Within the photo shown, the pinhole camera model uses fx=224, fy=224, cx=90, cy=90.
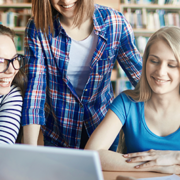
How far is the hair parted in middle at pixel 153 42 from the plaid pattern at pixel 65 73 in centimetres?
15

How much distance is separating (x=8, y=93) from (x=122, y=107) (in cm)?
64

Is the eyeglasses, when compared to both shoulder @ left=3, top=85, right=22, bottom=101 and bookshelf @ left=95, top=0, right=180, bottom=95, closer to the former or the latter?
shoulder @ left=3, top=85, right=22, bottom=101

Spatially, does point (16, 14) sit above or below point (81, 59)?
above

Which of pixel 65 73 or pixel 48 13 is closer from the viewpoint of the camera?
pixel 48 13

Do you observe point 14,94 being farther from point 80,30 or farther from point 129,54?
point 129,54

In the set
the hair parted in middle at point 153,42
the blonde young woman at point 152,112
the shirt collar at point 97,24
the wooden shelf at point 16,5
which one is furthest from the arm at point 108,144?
the wooden shelf at point 16,5

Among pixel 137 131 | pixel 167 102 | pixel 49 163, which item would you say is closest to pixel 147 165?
pixel 137 131

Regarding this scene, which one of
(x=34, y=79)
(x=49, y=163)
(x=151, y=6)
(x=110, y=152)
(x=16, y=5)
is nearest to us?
(x=49, y=163)

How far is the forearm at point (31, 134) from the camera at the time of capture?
1175 millimetres

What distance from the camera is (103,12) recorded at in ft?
4.45

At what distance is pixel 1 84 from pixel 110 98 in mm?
720

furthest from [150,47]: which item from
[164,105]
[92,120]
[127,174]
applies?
[127,174]

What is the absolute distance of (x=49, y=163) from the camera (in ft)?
1.67

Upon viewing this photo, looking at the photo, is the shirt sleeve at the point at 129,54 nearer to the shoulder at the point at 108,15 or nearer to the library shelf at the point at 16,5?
the shoulder at the point at 108,15
